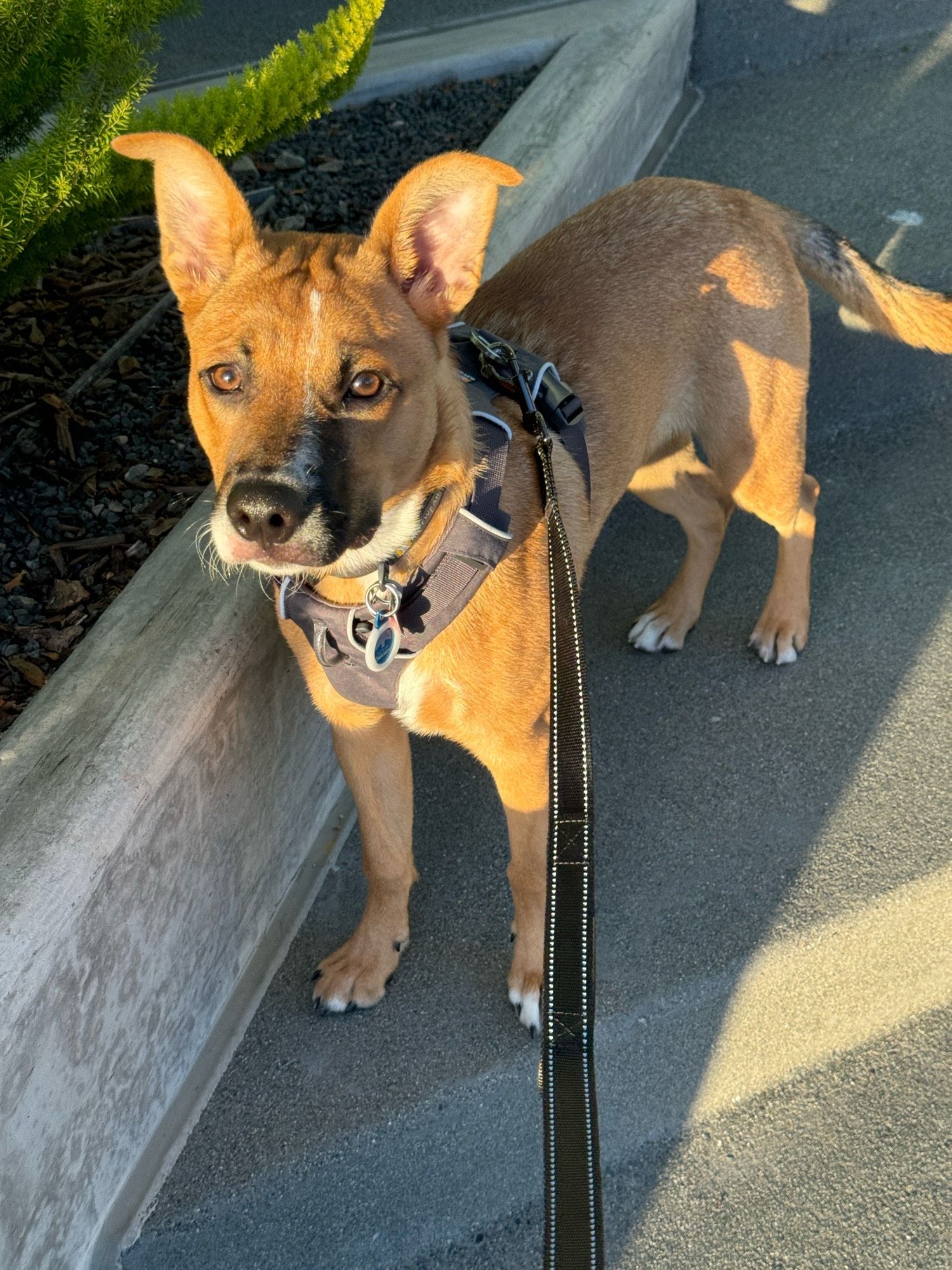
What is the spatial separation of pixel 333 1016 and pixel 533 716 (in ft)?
3.25

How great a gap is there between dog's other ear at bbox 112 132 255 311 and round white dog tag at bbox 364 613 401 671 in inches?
32.2

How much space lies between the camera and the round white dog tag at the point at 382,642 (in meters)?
2.35

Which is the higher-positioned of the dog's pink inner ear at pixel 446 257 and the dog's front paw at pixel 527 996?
the dog's pink inner ear at pixel 446 257

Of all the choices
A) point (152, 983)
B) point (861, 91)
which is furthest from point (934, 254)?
point (152, 983)

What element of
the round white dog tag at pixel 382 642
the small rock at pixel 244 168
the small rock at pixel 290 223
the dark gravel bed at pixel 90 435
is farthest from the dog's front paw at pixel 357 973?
the small rock at pixel 244 168

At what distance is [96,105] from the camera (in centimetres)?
292

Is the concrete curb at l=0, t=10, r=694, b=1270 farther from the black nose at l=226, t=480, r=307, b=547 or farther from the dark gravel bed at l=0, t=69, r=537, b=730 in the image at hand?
the black nose at l=226, t=480, r=307, b=547

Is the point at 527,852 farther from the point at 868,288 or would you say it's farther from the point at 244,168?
the point at 244,168

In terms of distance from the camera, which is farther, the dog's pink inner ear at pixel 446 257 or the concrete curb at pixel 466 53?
the concrete curb at pixel 466 53

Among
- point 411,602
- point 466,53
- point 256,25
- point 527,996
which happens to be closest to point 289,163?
point 466,53

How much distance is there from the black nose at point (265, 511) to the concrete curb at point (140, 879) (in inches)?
23.5

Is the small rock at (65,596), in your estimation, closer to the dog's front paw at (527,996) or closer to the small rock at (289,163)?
the dog's front paw at (527,996)

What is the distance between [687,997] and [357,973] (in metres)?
0.85

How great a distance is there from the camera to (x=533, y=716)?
2.62 meters
